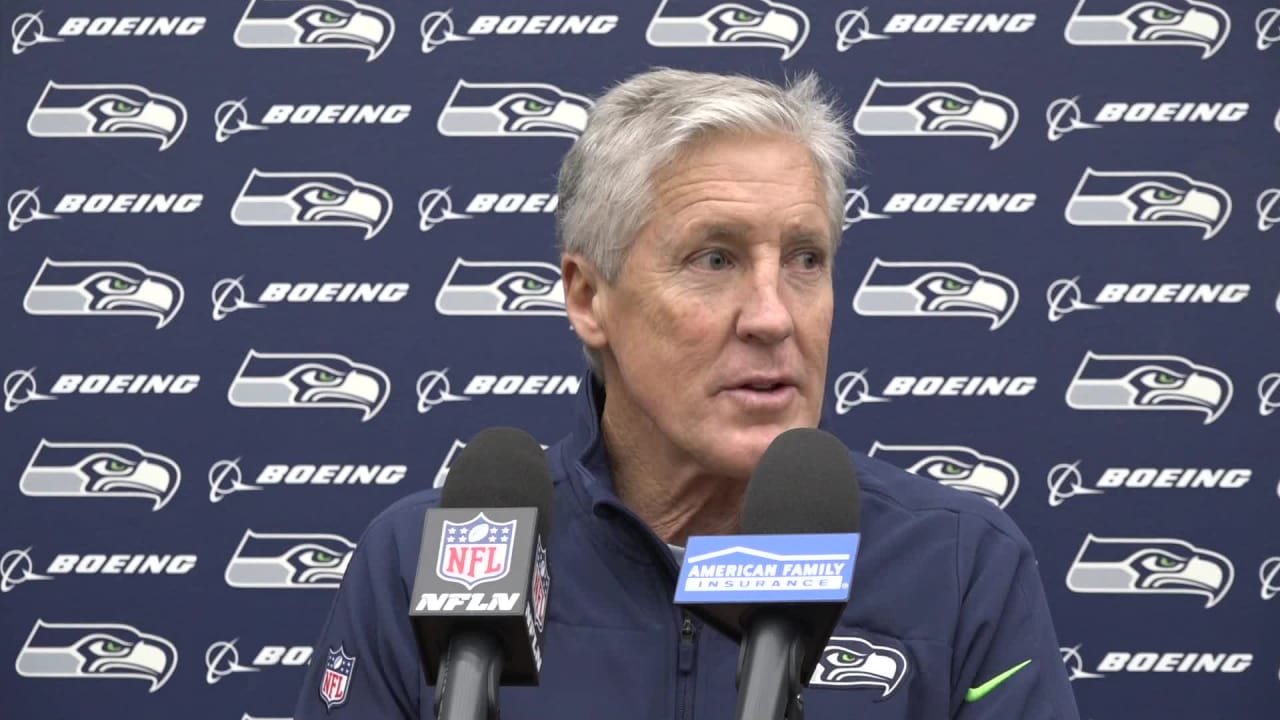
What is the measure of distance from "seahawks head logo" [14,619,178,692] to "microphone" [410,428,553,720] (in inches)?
73.2

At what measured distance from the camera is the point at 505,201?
8.63ft

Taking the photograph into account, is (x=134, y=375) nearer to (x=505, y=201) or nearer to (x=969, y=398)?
(x=505, y=201)

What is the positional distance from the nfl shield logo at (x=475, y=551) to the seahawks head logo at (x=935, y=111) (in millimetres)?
1803

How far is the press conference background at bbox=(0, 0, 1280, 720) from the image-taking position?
2537 millimetres

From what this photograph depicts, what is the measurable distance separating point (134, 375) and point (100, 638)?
467mm

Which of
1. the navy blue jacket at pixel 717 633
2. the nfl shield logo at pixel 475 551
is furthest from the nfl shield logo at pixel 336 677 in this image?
the nfl shield logo at pixel 475 551

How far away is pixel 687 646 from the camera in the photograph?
57.9 inches

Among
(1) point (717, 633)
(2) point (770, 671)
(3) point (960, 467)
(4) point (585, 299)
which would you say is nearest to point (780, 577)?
(2) point (770, 671)

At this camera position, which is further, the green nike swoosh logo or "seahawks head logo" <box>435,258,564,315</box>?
"seahawks head logo" <box>435,258,564,315</box>

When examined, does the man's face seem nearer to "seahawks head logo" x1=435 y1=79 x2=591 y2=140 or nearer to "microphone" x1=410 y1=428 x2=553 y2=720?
"microphone" x1=410 y1=428 x2=553 y2=720

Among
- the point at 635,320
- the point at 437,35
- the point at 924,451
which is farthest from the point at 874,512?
the point at 437,35

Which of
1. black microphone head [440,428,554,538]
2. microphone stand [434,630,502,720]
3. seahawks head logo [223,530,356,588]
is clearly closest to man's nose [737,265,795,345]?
black microphone head [440,428,554,538]

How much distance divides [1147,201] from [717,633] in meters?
1.48

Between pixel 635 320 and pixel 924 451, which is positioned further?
pixel 924 451
